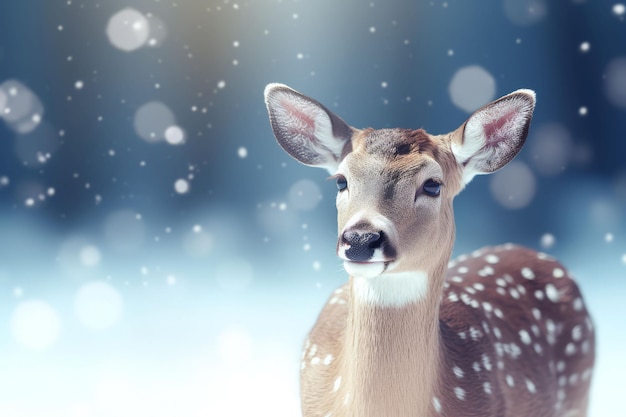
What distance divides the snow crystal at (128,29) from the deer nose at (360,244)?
130 cm

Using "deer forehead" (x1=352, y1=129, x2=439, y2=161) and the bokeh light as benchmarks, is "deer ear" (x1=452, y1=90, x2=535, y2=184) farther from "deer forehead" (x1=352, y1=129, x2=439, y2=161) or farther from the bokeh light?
the bokeh light

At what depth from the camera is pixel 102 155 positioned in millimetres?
2246

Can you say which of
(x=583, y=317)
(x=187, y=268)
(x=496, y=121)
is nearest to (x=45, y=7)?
→ (x=187, y=268)

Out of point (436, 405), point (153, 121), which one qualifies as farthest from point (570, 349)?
point (153, 121)

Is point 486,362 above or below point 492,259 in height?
below

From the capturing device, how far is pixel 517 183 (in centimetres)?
226

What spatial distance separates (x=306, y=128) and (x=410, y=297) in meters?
0.35

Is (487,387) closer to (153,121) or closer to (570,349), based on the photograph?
(570,349)

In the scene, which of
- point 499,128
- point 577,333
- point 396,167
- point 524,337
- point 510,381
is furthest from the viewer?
point 577,333

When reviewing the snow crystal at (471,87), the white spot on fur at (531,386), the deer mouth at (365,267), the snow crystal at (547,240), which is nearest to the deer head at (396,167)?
the deer mouth at (365,267)

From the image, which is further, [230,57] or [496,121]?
[230,57]

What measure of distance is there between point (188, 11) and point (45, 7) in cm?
41

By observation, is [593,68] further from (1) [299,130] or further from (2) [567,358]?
(1) [299,130]

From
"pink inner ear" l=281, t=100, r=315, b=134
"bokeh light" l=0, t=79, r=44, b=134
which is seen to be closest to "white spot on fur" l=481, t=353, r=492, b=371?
"pink inner ear" l=281, t=100, r=315, b=134
